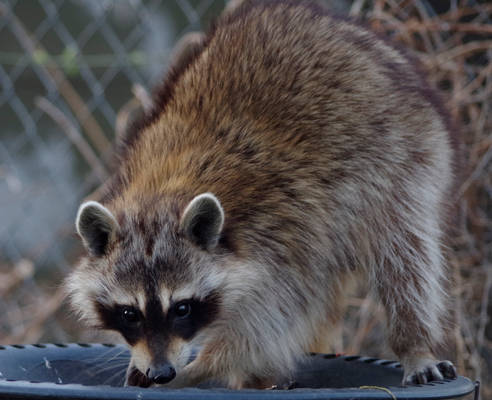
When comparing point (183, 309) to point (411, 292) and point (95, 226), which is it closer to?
point (95, 226)

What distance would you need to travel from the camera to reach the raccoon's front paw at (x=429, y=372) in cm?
240

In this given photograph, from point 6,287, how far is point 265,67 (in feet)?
8.67

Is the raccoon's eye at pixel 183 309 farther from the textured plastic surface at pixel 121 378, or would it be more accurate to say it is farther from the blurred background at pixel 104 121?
the blurred background at pixel 104 121

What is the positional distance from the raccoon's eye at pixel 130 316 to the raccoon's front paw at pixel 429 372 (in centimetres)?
82

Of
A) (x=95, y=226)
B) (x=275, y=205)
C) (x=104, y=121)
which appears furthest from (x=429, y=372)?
(x=104, y=121)

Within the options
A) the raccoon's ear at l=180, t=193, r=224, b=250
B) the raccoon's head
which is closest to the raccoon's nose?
the raccoon's head

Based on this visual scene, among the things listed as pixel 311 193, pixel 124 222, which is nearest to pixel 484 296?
pixel 311 193

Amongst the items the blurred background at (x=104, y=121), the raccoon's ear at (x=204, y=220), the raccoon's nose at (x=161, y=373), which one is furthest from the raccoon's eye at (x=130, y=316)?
the blurred background at (x=104, y=121)

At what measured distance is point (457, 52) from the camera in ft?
12.2

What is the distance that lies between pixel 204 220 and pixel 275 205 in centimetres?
30

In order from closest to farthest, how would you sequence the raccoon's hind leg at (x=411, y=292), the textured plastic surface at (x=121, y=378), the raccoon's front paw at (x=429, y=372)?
the textured plastic surface at (x=121, y=378), the raccoon's front paw at (x=429, y=372), the raccoon's hind leg at (x=411, y=292)

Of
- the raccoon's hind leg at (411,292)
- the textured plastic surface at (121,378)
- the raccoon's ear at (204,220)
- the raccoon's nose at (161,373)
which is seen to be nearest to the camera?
the textured plastic surface at (121,378)

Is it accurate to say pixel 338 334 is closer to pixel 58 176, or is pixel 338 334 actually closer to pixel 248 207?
pixel 248 207

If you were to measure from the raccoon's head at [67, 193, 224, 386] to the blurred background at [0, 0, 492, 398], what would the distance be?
868 mm
